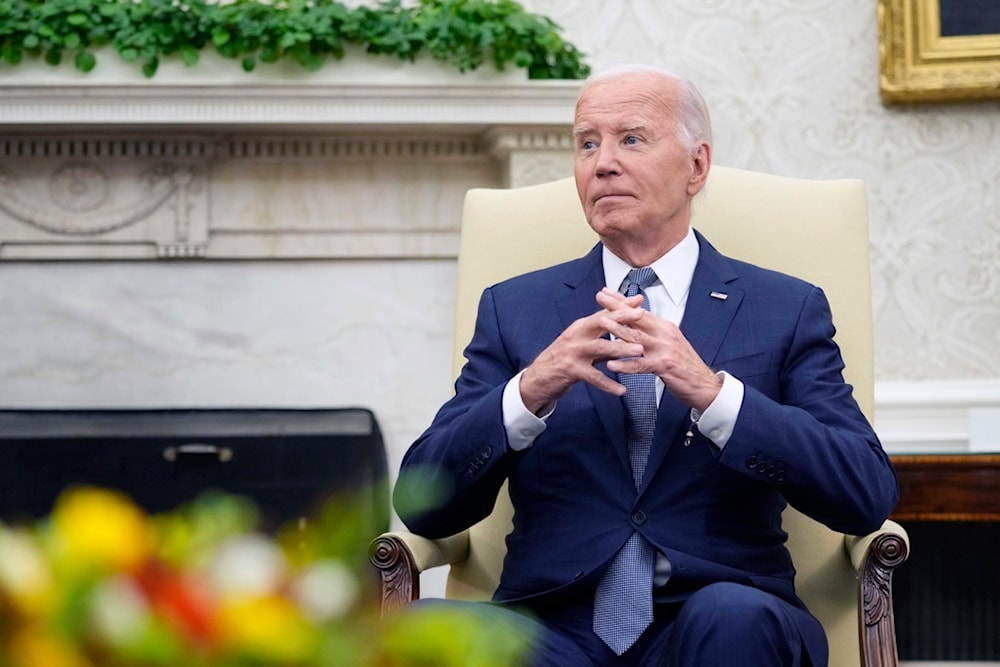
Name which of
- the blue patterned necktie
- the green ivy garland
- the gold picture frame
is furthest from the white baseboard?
the blue patterned necktie

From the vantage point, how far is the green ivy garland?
3205 mm

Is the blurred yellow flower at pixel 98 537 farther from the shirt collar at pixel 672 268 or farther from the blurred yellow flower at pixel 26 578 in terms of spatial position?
the shirt collar at pixel 672 268

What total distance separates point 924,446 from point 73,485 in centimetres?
217

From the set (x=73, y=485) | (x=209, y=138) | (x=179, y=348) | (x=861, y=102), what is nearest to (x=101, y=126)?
(x=209, y=138)

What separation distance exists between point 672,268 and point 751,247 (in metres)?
0.29

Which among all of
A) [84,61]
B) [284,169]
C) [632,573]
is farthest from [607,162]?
[84,61]

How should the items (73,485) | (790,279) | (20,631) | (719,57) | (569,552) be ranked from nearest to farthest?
(20,631) → (569,552) → (790,279) → (73,485) → (719,57)

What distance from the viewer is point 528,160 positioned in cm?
336

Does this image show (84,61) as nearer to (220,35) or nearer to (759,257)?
(220,35)

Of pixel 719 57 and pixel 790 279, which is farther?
pixel 719 57

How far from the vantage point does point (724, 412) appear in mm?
1650

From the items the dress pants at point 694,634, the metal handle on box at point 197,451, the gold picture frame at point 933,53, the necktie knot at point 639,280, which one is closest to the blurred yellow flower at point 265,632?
the dress pants at point 694,634

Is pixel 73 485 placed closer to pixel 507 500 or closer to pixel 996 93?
pixel 507 500

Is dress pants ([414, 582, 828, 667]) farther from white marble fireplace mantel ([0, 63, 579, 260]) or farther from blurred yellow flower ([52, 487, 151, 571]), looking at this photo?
white marble fireplace mantel ([0, 63, 579, 260])
